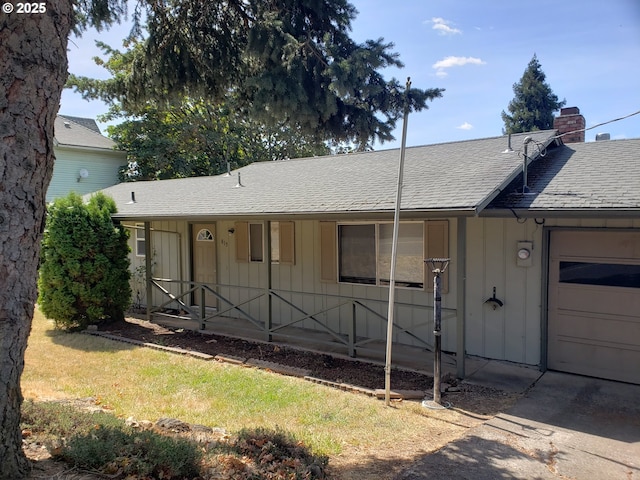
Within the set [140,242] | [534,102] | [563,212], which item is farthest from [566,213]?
[534,102]

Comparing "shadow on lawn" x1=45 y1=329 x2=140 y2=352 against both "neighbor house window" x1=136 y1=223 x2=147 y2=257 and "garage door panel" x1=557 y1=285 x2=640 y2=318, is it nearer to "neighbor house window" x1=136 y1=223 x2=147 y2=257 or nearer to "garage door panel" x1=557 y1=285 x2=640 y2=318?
"neighbor house window" x1=136 y1=223 x2=147 y2=257

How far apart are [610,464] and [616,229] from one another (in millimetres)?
3165

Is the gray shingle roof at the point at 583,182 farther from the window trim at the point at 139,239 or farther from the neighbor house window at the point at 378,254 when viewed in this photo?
the window trim at the point at 139,239

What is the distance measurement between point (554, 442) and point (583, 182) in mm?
3604

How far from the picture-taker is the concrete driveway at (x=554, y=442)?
3.85 m

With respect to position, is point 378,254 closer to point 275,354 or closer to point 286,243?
point 286,243

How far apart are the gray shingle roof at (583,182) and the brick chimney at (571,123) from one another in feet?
4.31

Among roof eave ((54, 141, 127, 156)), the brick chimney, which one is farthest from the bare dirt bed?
roof eave ((54, 141, 127, 156))

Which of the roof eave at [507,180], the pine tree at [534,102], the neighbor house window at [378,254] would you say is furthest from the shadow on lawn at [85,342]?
the pine tree at [534,102]

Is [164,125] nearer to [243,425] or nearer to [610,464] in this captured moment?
[243,425]

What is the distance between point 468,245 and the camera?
726 cm

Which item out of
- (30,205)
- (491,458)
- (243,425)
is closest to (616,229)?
(491,458)

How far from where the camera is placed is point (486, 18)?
749cm

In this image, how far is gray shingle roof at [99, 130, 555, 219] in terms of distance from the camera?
629cm
